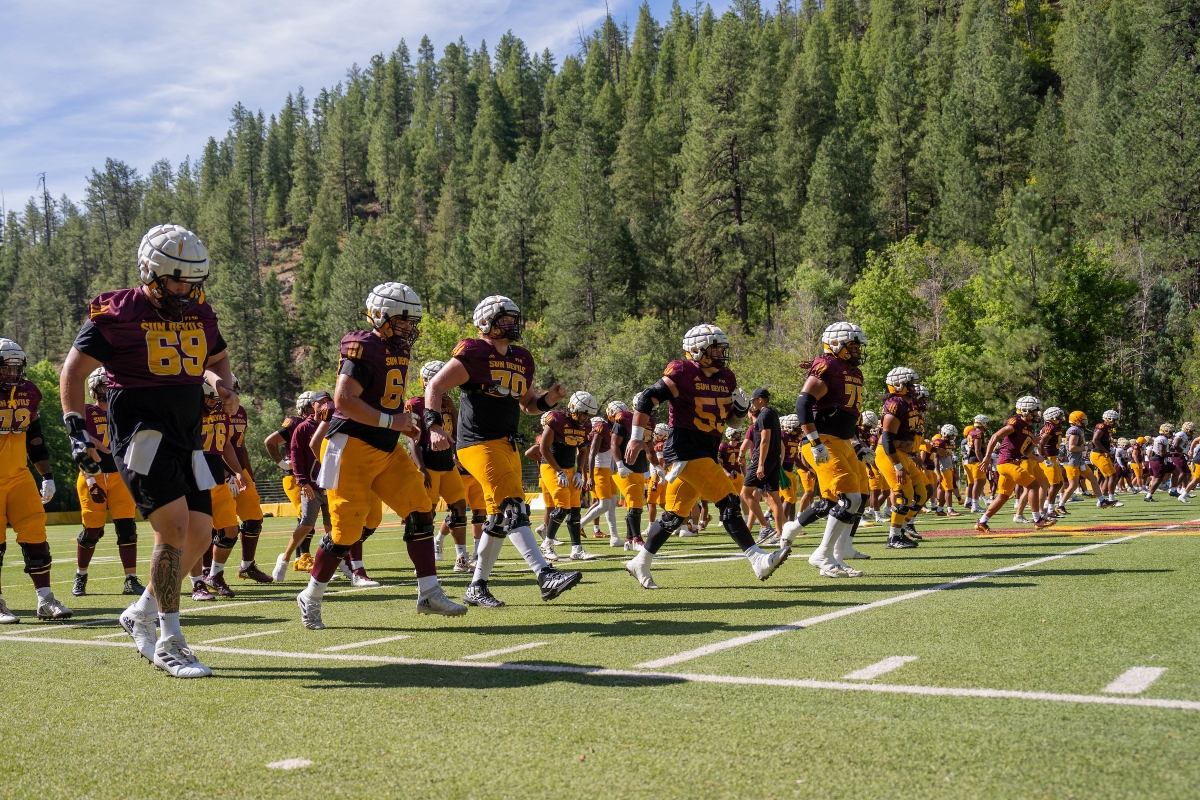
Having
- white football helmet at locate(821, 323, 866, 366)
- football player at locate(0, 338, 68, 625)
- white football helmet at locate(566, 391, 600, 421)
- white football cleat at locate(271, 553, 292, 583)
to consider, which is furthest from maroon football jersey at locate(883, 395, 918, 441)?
football player at locate(0, 338, 68, 625)

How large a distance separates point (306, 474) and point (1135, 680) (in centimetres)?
937

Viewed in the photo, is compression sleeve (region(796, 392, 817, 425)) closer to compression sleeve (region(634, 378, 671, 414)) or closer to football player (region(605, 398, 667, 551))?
compression sleeve (region(634, 378, 671, 414))

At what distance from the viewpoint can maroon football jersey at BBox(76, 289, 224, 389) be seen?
18.1 ft

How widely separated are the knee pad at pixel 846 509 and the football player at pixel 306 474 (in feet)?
18.7

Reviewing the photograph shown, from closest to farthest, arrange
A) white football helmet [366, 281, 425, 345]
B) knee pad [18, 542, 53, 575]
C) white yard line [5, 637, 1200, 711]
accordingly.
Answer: white yard line [5, 637, 1200, 711]
white football helmet [366, 281, 425, 345]
knee pad [18, 542, 53, 575]

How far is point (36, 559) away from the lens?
8625 millimetres

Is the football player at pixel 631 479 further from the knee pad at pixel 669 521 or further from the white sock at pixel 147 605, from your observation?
the white sock at pixel 147 605

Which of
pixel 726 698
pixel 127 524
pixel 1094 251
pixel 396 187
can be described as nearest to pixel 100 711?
pixel 726 698

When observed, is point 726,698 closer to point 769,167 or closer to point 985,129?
point 769,167

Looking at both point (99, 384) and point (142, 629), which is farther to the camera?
point (99, 384)

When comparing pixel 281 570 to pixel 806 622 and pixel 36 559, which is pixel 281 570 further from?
pixel 806 622

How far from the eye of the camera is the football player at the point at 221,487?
388 inches

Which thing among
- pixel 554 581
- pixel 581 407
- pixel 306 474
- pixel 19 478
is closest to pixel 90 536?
pixel 19 478

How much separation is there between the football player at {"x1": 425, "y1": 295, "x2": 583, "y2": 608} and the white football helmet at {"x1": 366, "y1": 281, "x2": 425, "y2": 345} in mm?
478
